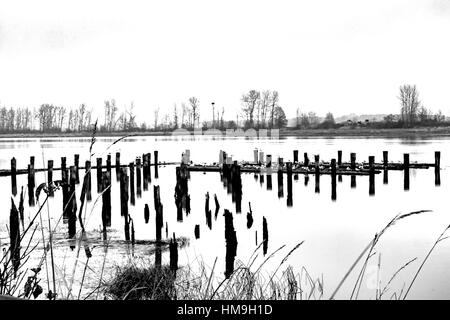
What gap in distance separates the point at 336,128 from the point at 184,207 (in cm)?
8257

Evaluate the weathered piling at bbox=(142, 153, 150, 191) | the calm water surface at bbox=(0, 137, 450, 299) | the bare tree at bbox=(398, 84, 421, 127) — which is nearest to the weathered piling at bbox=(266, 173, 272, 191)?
the calm water surface at bbox=(0, 137, 450, 299)

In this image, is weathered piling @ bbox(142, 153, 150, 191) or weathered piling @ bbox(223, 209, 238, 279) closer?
weathered piling @ bbox(223, 209, 238, 279)

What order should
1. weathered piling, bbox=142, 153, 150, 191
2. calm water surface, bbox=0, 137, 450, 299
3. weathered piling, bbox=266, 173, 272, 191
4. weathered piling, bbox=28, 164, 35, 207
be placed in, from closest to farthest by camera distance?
calm water surface, bbox=0, 137, 450, 299 → weathered piling, bbox=28, 164, 35, 207 → weathered piling, bbox=266, 173, 272, 191 → weathered piling, bbox=142, 153, 150, 191

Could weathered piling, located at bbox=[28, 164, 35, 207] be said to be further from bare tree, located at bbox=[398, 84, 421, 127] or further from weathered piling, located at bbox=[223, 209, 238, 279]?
bare tree, located at bbox=[398, 84, 421, 127]

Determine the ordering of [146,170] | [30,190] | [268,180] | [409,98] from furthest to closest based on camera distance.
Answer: [409,98] → [146,170] → [268,180] → [30,190]

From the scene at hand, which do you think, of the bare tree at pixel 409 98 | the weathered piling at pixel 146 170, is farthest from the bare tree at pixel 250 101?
the weathered piling at pixel 146 170

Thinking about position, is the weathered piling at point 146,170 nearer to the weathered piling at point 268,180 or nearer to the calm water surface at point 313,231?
the calm water surface at point 313,231

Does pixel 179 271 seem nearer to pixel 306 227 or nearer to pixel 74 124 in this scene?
pixel 306 227

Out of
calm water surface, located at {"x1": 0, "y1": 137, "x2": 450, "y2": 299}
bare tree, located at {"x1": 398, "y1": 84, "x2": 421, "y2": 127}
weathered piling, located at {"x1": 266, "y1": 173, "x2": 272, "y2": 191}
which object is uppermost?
bare tree, located at {"x1": 398, "y1": 84, "x2": 421, "y2": 127}

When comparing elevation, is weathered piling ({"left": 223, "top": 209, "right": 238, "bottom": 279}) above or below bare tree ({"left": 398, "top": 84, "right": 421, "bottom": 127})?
below

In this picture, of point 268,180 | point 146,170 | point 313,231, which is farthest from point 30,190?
point 313,231

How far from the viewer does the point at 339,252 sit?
1295 centimetres

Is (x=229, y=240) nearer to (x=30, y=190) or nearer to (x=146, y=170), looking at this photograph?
(x=30, y=190)

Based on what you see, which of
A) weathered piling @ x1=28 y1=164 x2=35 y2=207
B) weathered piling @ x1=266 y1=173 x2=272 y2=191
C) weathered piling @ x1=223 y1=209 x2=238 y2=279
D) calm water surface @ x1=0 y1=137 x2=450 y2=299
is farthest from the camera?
weathered piling @ x1=266 y1=173 x2=272 y2=191
